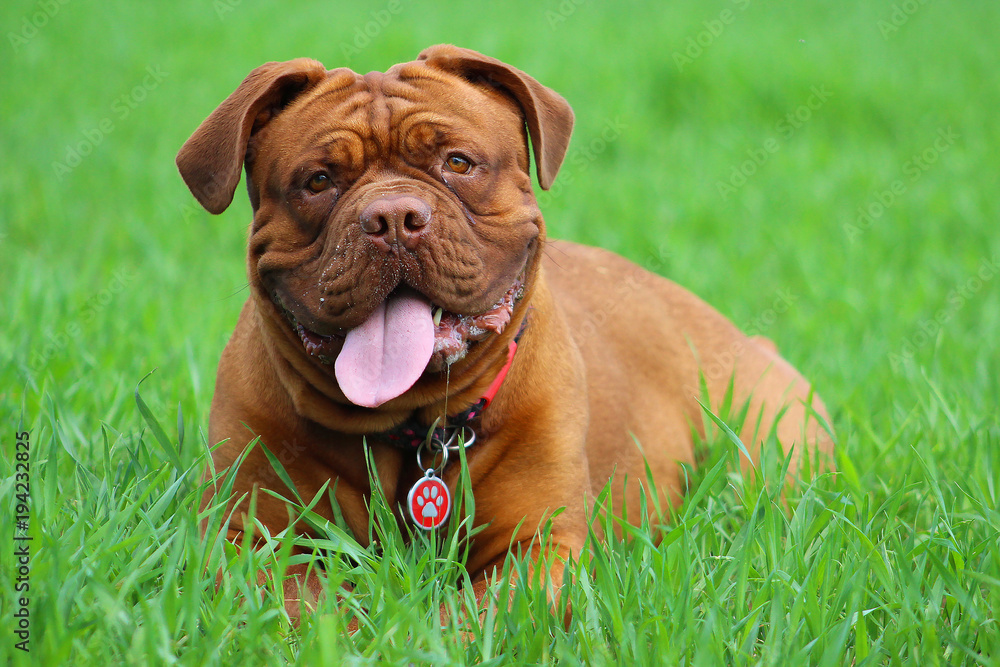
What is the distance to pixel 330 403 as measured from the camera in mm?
2994

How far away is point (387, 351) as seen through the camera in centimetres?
281

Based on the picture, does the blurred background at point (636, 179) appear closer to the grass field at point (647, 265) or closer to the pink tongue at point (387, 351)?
the grass field at point (647, 265)

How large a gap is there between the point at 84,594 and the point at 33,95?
8.28 metres

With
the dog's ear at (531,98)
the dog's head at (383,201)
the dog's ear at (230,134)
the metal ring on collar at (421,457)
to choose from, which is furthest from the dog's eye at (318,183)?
the metal ring on collar at (421,457)

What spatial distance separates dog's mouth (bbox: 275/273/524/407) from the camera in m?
2.73

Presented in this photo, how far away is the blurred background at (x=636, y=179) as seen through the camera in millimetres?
4758

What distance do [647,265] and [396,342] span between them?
394 centimetres

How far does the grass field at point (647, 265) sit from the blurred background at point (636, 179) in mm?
A: 33

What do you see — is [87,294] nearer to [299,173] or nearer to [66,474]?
[66,474]

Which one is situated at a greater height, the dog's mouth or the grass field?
the dog's mouth

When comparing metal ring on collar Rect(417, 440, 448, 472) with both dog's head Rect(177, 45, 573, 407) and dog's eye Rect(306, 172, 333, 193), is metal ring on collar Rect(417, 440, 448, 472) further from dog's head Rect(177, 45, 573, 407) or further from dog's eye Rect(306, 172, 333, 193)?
dog's eye Rect(306, 172, 333, 193)

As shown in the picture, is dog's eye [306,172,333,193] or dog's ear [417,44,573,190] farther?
dog's ear [417,44,573,190]

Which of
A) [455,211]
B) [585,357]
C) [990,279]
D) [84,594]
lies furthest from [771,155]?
[84,594]

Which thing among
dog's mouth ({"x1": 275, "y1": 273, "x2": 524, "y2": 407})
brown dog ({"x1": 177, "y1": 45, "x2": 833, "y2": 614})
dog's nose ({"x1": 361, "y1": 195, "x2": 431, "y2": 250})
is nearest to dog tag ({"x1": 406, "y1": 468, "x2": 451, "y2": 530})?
brown dog ({"x1": 177, "y1": 45, "x2": 833, "y2": 614})
